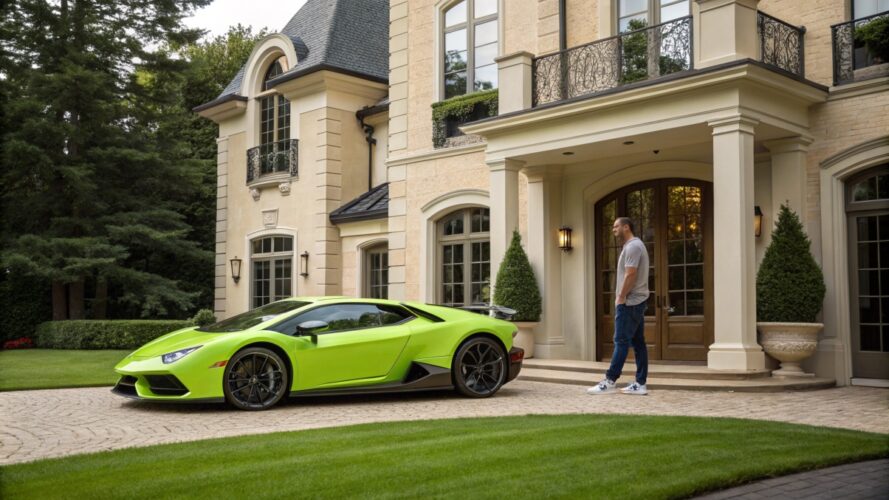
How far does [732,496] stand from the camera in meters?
4.74

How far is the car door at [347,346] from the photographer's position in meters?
8.93

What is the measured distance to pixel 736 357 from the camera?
10.9 metres

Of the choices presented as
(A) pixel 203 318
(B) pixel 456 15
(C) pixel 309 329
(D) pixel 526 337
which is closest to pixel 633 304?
(C) pixel 309 329

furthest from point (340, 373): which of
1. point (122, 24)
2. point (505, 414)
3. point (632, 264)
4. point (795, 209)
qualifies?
point (122, 24)

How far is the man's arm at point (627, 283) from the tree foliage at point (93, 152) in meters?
16.0

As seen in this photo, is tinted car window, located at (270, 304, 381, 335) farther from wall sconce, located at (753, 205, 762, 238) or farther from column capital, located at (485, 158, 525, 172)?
wall sconce, located at (753, 205, 762, 238)

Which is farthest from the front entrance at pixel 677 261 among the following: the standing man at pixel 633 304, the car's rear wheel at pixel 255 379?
the car's rear wheel at pixel 255 379

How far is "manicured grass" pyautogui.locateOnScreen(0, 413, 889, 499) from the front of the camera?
4.75 metres

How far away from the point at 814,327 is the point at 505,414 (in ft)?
16.5

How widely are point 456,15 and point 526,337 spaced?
22.0 ft

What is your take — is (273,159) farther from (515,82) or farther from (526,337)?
(526,337)

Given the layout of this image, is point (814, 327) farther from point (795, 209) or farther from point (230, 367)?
point (230, 367)

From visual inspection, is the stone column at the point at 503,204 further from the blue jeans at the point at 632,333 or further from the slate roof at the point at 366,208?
the slate roof at the point at 366,208

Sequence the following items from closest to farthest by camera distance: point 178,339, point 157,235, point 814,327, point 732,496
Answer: point 732,496, point 178,339, point 814,327, point 157,235
